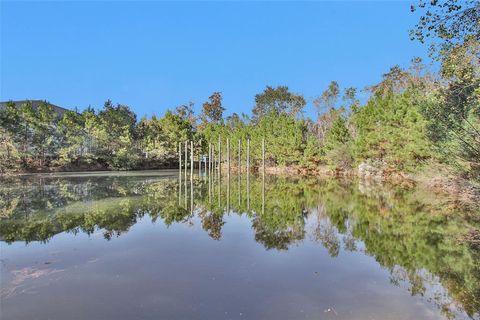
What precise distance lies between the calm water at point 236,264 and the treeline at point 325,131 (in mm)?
2857

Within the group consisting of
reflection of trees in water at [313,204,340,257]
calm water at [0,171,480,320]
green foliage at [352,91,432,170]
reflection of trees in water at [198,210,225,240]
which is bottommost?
reflection of trees in water at [313,204,340,257]

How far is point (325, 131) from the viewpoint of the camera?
120 ft

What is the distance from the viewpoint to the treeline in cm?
945

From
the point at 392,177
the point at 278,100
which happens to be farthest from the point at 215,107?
the point at 392,177

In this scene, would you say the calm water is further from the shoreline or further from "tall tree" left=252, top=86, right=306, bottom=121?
"tall tree" left=252, top=86, right=306, bottom=121

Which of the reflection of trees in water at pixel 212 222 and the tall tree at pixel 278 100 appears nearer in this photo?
the reflection of trees in water at pixel 212 222

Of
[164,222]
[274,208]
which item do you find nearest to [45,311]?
[164,222]

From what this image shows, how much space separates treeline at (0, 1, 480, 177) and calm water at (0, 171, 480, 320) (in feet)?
9.37

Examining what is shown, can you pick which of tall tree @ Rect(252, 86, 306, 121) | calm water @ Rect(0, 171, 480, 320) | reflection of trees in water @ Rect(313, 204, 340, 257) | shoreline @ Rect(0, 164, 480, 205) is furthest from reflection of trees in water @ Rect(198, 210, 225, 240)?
tall tree @ Rect(252, 86, 306, 121)

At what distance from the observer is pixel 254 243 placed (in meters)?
6.97

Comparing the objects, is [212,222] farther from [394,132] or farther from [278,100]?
[278,100]

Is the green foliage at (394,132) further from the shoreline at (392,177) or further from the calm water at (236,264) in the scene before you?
the calm water at (236,264)

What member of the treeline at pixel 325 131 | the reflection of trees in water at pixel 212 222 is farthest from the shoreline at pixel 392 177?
the reflection of trees in water at pixel 212 222

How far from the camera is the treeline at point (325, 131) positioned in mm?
9445
